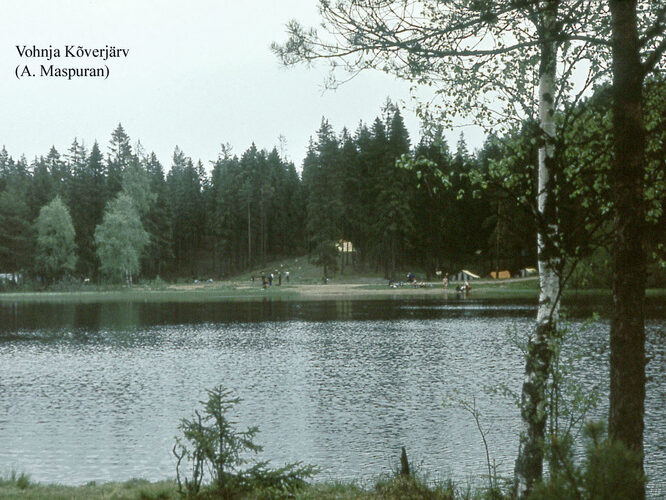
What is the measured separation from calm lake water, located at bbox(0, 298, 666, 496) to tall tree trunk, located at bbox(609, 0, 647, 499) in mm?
2095

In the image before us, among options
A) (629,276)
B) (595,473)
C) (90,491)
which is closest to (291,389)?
(90,491)

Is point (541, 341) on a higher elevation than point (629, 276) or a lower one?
lower

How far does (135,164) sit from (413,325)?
7189 cm

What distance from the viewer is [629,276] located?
207 inches

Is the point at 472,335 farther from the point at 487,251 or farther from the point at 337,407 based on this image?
the point at 487,251

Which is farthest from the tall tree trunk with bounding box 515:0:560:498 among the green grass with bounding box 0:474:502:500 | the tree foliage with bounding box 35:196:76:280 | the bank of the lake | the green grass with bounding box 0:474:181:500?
the tree foliage with bounding box 35:196:76:280

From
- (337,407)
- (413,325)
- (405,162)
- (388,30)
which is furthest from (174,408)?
(413,325)

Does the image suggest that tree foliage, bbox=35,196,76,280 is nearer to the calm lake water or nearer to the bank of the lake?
the calm lake water

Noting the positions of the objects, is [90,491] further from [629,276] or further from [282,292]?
[282,292]

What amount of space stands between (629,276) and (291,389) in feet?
50.6

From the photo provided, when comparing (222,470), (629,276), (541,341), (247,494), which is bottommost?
(247,494)

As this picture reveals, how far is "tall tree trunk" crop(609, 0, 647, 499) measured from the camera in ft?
Answer: 17.2

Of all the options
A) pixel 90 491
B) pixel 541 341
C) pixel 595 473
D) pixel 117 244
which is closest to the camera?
pixel 595 473

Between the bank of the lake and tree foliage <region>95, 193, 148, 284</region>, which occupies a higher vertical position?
tree foliage <region>95, 193, 148, 284</region>
